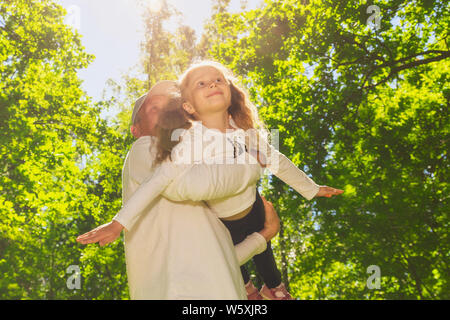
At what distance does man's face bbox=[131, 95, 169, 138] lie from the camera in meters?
2.88

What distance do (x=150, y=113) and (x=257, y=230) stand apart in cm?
119

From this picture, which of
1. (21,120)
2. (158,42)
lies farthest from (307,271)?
(158,42)

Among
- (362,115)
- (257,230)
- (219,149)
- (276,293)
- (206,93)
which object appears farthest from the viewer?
(362,115)

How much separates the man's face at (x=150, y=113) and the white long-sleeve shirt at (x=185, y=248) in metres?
0.58

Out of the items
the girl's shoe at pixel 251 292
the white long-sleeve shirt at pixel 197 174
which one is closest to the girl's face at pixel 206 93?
the white long-sleeve shirt at pixel 197 174

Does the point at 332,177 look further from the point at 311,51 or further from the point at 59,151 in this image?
the point at 59,151

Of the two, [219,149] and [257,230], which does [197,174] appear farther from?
[257,230]

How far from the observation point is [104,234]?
2049mm

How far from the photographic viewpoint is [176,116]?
2656 mm

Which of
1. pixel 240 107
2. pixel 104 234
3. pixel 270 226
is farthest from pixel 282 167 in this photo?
pixel 104 234

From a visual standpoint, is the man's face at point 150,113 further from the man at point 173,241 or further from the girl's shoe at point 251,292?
the girl's shoe at point 251,292

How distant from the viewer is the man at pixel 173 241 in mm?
2016

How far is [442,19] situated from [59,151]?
11158 millimetres
